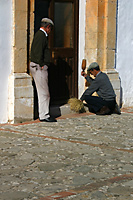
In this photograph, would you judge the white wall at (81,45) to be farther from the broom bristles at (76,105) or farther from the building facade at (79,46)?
the broom bristles at (76,105)

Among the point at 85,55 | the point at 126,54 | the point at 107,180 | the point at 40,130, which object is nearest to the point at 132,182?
the point at 107,180

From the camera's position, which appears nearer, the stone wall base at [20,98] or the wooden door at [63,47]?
the stone wall base at [20,98]

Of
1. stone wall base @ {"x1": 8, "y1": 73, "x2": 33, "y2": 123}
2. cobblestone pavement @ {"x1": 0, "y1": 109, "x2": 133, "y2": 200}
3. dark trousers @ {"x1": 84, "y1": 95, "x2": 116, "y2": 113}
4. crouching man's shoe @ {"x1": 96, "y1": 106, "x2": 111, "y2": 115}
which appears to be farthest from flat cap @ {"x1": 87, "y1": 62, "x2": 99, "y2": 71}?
stone wall base @ {"x1": 8, "y1": 73, "x2": 33, "y2": 123}

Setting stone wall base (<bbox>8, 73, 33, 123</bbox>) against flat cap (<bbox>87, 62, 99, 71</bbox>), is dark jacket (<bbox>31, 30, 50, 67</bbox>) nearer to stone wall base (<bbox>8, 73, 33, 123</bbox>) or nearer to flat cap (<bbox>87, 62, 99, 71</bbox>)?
stone wall base (<bbox>8, 73, 33, 123</bbox>)

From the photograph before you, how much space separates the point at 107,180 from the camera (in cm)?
528

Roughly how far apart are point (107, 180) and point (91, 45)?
6.09 meters

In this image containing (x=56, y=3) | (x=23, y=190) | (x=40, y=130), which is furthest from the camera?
(x=56, y=3)

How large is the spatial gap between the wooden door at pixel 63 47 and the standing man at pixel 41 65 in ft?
3.82

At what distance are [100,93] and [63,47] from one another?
52.9 inches

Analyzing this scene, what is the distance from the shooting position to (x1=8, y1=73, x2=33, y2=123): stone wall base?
9.02 metres

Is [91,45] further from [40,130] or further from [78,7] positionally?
[40,130]

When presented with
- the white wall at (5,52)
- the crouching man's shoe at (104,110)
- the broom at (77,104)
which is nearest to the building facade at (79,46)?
the white wall at (5,52)

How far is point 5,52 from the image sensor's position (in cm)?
905

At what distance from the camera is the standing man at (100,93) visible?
33.4ft
